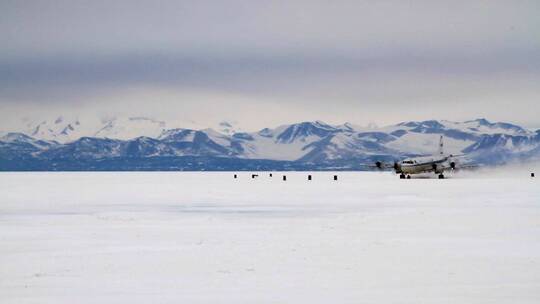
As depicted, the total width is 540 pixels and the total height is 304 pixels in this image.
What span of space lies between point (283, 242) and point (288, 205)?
22609 millimetres

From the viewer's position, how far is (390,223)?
1270 inches

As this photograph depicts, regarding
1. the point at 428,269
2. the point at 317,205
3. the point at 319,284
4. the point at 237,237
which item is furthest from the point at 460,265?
the point at 317,205

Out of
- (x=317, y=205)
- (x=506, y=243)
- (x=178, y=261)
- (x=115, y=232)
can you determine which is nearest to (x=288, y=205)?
(x=317, y=205)

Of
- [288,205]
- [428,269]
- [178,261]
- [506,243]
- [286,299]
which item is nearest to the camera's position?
[286,299]

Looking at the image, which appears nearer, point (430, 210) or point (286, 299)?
point (286, 299)

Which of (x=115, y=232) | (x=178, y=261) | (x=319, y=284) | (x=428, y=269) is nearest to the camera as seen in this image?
(x=319, y=284)

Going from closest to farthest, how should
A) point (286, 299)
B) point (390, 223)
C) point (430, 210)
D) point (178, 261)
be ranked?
1. point (286, 299)
2. point (178, 261)
3. point (390, 223)
4. point (430, 210)

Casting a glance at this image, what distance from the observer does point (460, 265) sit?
1914 centimetres

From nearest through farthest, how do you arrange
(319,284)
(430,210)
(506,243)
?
1. (319,284)
2. (506,243)
3. (430,210)

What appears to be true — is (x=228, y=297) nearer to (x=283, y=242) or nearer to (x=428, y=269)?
(x=428, y=269)

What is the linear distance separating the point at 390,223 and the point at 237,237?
28.2ft

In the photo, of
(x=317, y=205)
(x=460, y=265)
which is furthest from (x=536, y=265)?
(x=317, y=205)

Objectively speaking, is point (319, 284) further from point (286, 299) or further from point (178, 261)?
point (178, 261)

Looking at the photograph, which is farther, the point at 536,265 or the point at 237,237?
the point at 237,237
